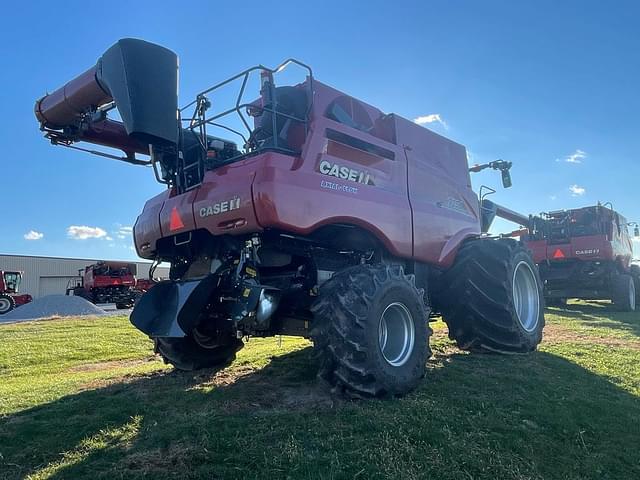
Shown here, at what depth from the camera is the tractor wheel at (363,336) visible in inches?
169

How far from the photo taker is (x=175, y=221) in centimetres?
545

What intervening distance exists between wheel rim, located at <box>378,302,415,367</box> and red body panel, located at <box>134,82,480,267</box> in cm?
81

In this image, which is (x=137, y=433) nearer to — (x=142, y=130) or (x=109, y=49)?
(x=142, y=130)

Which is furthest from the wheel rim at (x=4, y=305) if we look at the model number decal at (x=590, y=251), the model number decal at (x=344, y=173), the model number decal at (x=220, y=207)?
the model number decal at (x=344, y=173)

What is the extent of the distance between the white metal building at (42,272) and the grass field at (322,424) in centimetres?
5172

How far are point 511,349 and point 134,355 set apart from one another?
6538 mm

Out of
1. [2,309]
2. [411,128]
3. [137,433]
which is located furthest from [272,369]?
[2,309]

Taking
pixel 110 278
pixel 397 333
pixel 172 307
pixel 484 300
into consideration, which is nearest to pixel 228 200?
pixel 172 307

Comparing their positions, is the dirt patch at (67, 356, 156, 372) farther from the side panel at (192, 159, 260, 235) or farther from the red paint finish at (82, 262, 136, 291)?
the red paint finish at (82, 262, 136, 291)

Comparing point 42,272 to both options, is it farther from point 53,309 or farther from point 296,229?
point 296,229

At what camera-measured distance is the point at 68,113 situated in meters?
5.40

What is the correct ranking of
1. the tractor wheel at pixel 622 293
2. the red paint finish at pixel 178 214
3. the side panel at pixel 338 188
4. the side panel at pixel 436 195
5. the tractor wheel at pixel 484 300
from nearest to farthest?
the side panel at pixel 338 188 < the red paint finish at pixel 178 214 < the side panel at pixel 436 195 < the tractor wheel at pixel 484 300 < the tractor wheel at pixel 622 293

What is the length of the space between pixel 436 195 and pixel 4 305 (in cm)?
2990

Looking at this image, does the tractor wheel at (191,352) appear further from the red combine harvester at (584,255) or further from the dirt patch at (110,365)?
the red combine harvester at (584,255)
